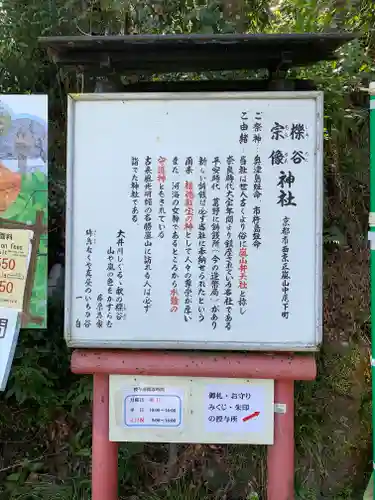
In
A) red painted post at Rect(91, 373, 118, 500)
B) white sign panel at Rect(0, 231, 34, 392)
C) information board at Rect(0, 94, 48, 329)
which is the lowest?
red painted post at Rect(91, 373, 118, 500)

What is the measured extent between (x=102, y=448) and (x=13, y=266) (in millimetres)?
1132

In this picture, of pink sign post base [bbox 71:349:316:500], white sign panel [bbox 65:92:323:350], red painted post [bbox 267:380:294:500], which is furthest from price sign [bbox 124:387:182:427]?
red painted post [bbox 267:380:294:500]

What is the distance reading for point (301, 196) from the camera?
102 inches

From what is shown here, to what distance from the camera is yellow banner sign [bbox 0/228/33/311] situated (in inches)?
121

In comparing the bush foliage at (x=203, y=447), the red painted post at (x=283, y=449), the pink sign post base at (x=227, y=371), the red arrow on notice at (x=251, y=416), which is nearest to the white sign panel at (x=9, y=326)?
the bush foliage at (x=203, y=447)

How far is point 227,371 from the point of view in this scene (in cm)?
264

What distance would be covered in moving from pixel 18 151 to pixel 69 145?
1.98ft

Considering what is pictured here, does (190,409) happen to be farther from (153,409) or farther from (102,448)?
(102,448)

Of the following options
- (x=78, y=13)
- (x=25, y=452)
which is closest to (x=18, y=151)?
(x=78, y=13)

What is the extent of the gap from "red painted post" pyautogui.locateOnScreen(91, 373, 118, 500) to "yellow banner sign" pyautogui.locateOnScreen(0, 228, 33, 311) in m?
0.74

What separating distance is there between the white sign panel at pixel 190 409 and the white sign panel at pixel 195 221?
23cm

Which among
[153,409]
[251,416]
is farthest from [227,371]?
[153,409]

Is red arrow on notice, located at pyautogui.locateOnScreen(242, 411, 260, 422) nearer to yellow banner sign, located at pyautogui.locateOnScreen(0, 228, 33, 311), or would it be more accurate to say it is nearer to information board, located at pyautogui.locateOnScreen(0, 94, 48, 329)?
information board, located at pyautogui.locateOnScreen(0, 94, 48, 329)

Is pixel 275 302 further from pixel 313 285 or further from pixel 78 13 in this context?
pixel 78 13
